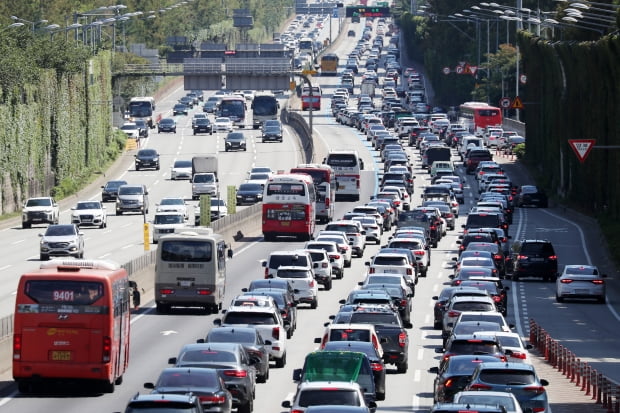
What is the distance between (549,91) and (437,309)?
234 ft

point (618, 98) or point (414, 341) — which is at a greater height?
point (618, 98)

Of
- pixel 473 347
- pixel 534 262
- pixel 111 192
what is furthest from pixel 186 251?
pixel 111 192

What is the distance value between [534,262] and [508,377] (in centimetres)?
3925

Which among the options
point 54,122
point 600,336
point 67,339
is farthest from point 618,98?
point 67,339

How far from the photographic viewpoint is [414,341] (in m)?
49.0

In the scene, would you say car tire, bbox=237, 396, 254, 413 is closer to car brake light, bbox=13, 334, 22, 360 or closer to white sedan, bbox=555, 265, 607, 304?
→ car brake light, bbox=13, 334, 22, 360

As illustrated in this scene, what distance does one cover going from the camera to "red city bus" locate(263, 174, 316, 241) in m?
79.3

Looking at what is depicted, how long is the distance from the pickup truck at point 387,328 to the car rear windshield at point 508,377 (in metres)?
9.67

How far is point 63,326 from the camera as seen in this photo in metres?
34.6

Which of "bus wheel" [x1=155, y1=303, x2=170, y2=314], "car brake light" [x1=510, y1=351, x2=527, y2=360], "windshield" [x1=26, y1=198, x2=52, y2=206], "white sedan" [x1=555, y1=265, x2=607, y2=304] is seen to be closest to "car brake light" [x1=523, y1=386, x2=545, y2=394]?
"car brake light" [x1=510, y1=351, x2=527, y2=360]

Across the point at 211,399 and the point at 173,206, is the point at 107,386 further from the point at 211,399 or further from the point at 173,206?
the point at 173,206

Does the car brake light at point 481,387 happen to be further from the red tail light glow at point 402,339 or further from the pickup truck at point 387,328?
the red tail light glow at point 402,339

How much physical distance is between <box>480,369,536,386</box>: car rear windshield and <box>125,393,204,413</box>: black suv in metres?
6.75

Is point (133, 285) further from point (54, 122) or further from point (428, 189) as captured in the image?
point (54, 122)
